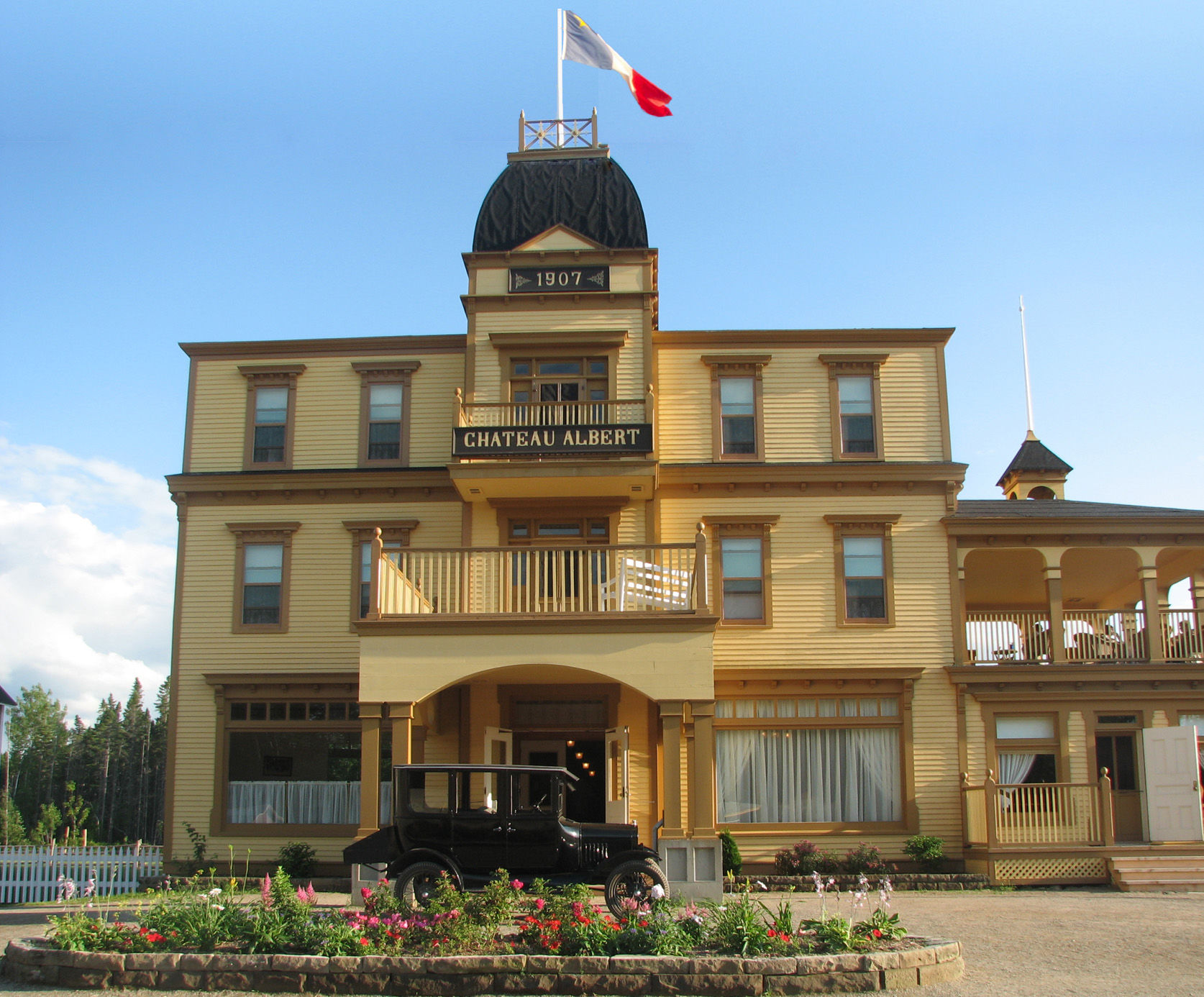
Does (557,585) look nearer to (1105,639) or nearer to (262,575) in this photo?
(262,575)

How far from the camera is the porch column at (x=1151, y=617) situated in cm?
2336

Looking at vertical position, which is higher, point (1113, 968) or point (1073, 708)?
point (1073, 708)

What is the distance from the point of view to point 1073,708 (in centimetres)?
2302

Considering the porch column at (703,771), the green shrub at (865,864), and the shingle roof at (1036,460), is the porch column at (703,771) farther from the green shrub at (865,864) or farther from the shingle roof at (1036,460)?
the shingle roof at (1036,460)

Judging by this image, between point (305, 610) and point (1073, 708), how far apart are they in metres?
15.4

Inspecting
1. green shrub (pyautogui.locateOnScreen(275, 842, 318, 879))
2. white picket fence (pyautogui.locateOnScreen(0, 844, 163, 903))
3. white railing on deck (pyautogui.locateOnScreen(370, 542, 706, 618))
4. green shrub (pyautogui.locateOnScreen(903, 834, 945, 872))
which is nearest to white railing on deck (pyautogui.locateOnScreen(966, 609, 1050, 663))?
green shrub (pyautogui.locateOnScreen(903, 834, 945, 872))

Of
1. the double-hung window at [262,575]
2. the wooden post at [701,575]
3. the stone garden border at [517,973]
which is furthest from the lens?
the double-hung window at [262,575]

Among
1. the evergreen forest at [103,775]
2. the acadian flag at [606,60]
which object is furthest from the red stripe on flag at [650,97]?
the evergreen forest at [103,775]

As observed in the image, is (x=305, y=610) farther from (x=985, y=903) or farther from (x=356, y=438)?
(x=985, y=903)

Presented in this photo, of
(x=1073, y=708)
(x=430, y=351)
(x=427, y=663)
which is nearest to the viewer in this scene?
(x=427, y=663)

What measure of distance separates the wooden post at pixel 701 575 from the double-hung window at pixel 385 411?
8.12 meters

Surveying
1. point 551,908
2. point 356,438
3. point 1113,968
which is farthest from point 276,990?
point 356,438

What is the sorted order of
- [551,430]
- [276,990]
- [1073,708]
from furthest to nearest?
[1073,708], [551,430], [276,990]

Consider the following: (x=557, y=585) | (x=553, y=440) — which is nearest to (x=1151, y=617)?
(x=553, y=440)
